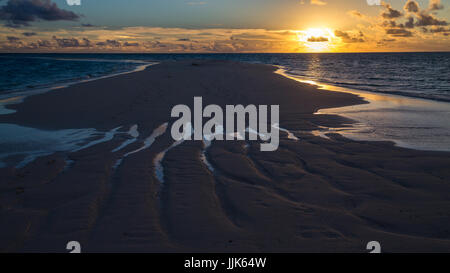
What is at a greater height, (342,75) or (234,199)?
(342,75)

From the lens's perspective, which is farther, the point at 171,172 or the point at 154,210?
the point at 171,172

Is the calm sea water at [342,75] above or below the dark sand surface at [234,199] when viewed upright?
above

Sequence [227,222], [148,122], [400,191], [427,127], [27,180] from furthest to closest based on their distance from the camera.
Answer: [148,122]
[427,127]
[27,180]
[400,191]
[227,222]

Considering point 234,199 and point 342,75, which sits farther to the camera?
point 342,75

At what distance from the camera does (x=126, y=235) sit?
3449 millimetres

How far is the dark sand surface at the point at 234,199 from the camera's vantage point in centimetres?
338

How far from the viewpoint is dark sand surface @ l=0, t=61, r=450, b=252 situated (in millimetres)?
3375

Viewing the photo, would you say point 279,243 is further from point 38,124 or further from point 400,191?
point 38,124

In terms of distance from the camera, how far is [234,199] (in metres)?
4.37

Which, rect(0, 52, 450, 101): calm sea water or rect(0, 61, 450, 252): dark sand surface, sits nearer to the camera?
rect(0, 61, 450, 252): dark sand surface

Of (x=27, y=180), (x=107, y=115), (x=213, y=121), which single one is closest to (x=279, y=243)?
(x=27, y=180)

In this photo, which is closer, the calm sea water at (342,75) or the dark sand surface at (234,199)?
the dark sand surface at (234,199)

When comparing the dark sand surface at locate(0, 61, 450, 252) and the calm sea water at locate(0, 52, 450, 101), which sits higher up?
the calm sea water at locate(0, 52, 450, 101)
